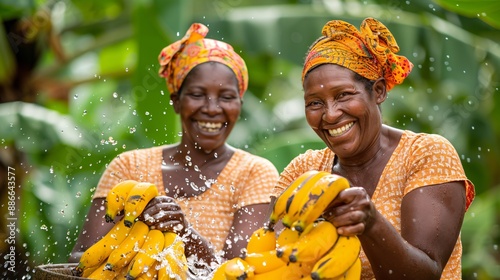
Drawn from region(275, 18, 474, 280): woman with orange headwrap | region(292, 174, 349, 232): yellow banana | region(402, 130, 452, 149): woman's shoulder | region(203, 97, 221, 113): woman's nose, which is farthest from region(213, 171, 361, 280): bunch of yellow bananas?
region(203, 97, 221, 113): woman's nose

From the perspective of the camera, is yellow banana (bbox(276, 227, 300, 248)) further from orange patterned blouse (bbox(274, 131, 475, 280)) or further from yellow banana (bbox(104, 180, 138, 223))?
yellow banana (bbox(104, 180, 138, 223))

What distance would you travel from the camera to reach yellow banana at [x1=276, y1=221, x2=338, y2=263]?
8.04 feet

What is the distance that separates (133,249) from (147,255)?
0.25ft

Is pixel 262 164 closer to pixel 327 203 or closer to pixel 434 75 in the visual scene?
pixel 327 203

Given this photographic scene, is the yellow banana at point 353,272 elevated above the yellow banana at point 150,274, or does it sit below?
above

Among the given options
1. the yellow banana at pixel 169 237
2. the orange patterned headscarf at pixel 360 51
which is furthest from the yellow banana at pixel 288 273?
the orange patterned headscarf at pixel 360 51

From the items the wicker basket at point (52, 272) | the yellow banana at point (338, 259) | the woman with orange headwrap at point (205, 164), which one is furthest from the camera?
the woman with orange headwrap at point (205, 164)

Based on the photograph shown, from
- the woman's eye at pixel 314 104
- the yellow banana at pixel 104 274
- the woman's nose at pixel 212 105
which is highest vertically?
the woman's eye at pixel 314 104

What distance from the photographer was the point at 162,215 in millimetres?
3131

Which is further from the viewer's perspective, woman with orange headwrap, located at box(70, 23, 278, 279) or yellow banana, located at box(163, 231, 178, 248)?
woman with orange headwrap, located at box(70, 23, 278, 279)

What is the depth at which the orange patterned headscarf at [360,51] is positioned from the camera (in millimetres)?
3232

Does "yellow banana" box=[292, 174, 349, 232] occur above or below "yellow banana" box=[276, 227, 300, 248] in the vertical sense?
above

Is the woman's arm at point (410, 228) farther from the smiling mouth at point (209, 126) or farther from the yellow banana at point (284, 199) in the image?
the smiling mouth at point (209, 126)

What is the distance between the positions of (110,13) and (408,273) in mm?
7795
